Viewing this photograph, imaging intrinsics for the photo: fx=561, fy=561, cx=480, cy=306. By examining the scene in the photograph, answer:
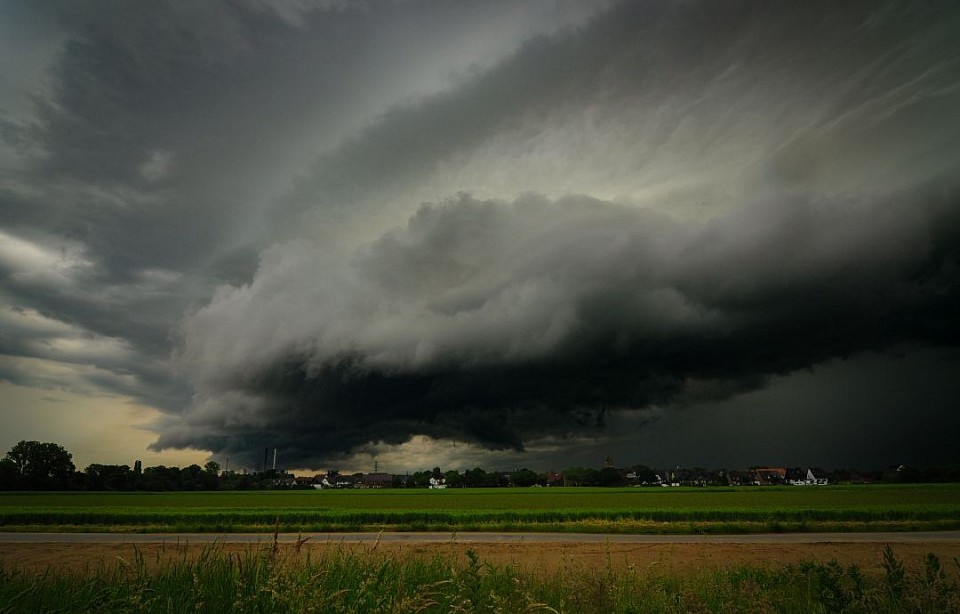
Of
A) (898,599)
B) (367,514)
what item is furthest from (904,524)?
(898,599)

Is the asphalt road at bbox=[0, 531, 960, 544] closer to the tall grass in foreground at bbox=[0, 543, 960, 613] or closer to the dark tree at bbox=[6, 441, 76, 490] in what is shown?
the tall grass in foreground at bbox=[0, 543, 960, 613]

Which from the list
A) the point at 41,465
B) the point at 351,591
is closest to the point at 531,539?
the point at 351,591

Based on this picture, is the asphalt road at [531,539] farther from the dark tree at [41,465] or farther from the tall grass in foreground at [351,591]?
the dark tree at [41,465]

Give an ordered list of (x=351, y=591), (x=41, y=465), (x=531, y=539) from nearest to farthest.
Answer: (x=351, y=591) < (x=531, y=539) < (x=41, y=465)

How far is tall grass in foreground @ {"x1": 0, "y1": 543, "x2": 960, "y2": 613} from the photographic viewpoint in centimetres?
438

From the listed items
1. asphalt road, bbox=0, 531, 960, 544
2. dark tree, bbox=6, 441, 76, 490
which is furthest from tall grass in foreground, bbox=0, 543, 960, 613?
dark tree, bbox=6, 441, 76, 490

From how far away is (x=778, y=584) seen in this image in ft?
30.6

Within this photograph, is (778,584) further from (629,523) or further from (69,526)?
(69,526)

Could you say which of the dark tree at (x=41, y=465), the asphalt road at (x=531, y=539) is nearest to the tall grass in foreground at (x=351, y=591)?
the asphalt road at (x=531, y=539)

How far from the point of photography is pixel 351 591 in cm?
516

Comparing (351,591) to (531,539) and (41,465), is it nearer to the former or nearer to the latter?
(531,539)

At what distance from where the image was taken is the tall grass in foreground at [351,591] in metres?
4.38

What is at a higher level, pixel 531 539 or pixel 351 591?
pixel 351 591

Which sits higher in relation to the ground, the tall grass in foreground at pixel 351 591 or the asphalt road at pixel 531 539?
the tall grass in foreground at pixel 351 591
